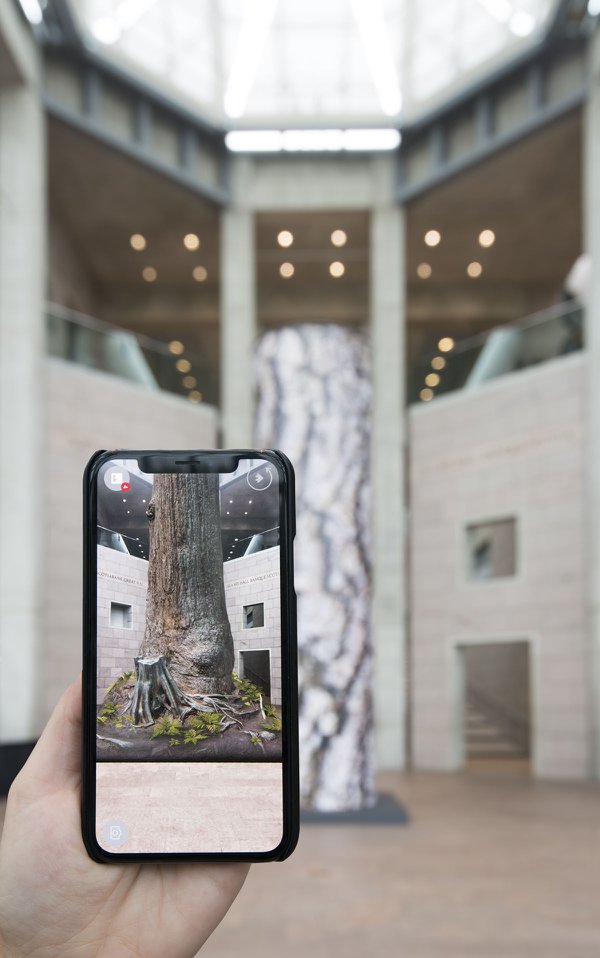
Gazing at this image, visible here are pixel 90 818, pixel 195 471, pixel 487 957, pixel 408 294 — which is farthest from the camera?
pixel 408 294

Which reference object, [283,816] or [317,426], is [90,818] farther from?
[317,426]

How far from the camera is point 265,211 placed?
20047mm

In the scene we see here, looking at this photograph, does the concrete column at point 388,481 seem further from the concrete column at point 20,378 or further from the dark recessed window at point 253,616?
the dark recessed window at point 253,616

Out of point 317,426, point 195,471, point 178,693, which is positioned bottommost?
point 178,693

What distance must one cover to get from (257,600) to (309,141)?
19.9 meters

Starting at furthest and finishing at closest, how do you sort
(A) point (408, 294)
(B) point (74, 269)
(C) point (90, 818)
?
(A) point (408, 294) < (B) point (74, 269) < (C) point (90, 818)

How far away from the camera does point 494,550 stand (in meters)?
23.5

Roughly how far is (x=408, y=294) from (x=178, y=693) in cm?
2458

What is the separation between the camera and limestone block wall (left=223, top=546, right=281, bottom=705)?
1.78 metres

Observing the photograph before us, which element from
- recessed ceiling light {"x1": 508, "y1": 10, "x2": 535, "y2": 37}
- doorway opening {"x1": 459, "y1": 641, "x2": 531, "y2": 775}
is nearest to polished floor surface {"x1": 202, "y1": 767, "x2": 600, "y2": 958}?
doorway opening {"x1": 459, "y1": 641, "x2": 531, "y2": 775}

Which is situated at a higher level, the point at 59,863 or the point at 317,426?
the point at 317,426

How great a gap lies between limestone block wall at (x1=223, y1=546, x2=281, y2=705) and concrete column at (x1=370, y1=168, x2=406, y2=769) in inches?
658

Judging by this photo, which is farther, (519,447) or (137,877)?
(519,447)

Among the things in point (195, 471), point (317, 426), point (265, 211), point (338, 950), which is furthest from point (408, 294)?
point (195, 471)
